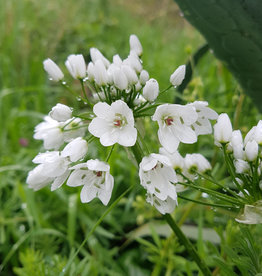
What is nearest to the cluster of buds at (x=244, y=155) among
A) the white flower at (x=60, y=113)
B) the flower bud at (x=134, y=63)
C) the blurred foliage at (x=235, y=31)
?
the flower bud at (x=134, y=63)

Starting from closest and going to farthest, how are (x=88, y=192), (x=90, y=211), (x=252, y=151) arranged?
(x=252, y=151), (x=88, y=192), (x=90, y=211)

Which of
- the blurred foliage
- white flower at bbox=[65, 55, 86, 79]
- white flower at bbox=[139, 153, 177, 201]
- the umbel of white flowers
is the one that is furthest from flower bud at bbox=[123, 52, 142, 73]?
the blurred foliage

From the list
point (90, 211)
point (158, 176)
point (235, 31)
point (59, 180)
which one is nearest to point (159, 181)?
point (158, 176)

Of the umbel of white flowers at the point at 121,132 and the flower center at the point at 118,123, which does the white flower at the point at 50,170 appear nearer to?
the umbel of white flowers at the point at 121,132

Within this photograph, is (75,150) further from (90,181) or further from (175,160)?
(175,160)

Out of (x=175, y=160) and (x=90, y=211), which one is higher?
(x=175, y=160)

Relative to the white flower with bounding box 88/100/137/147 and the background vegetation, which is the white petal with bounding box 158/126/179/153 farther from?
the background vegetation

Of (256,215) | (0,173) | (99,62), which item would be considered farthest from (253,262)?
(0,173)
